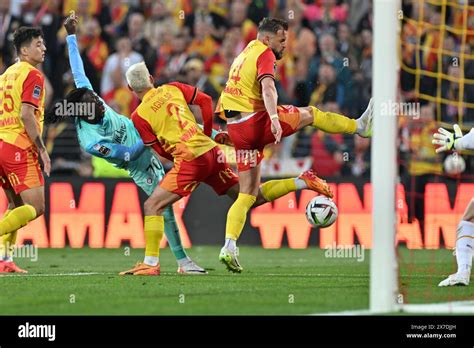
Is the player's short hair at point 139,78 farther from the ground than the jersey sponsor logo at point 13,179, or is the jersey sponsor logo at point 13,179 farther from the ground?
the player's short hair at point 139,78

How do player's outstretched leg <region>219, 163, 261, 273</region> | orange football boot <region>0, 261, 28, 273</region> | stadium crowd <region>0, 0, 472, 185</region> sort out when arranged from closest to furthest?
1. player's outstretched leg <region>219, 163, 261, 273</region>
2. orange football boot <region>0, 261, 28, 273</region>
3. stadium crowd <region>0, 0, 472, 185</region>

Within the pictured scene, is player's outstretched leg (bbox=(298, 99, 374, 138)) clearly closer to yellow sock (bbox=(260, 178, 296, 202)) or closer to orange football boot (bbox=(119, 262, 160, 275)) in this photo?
yellow sock (bbox=(260, 178, 296, 202))

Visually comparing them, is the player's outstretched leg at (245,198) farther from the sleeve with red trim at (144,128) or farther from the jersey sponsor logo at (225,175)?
the sleeve with red trim at (144,128)

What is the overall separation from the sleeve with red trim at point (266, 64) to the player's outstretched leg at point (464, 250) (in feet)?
7.36

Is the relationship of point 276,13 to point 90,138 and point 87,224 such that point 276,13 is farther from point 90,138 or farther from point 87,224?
point 90,138

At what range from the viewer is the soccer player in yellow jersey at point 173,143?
35.5 ft

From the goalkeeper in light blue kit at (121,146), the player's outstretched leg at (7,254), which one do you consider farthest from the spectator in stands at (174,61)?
the player's outstretched leg at (7,254)

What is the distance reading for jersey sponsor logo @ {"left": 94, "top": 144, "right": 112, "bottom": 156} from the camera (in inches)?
448

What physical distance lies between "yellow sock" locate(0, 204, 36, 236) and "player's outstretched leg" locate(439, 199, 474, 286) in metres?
3.98

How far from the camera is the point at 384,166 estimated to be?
812cm

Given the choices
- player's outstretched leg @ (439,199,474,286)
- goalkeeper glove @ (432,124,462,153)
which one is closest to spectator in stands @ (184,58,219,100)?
player's outstretched leg @ (439,199,474,286)

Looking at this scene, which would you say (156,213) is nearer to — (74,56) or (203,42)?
(74,56)

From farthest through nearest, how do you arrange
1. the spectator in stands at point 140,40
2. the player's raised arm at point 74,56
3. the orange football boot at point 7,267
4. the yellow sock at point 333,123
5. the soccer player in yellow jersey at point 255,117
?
the spectator in stands at point 140,40, the orange football boot at point 7,267, the player's raised arm at point 74,56, the yellow sock at point 333,123, the soccer player in yellow jersey at point 255,117
